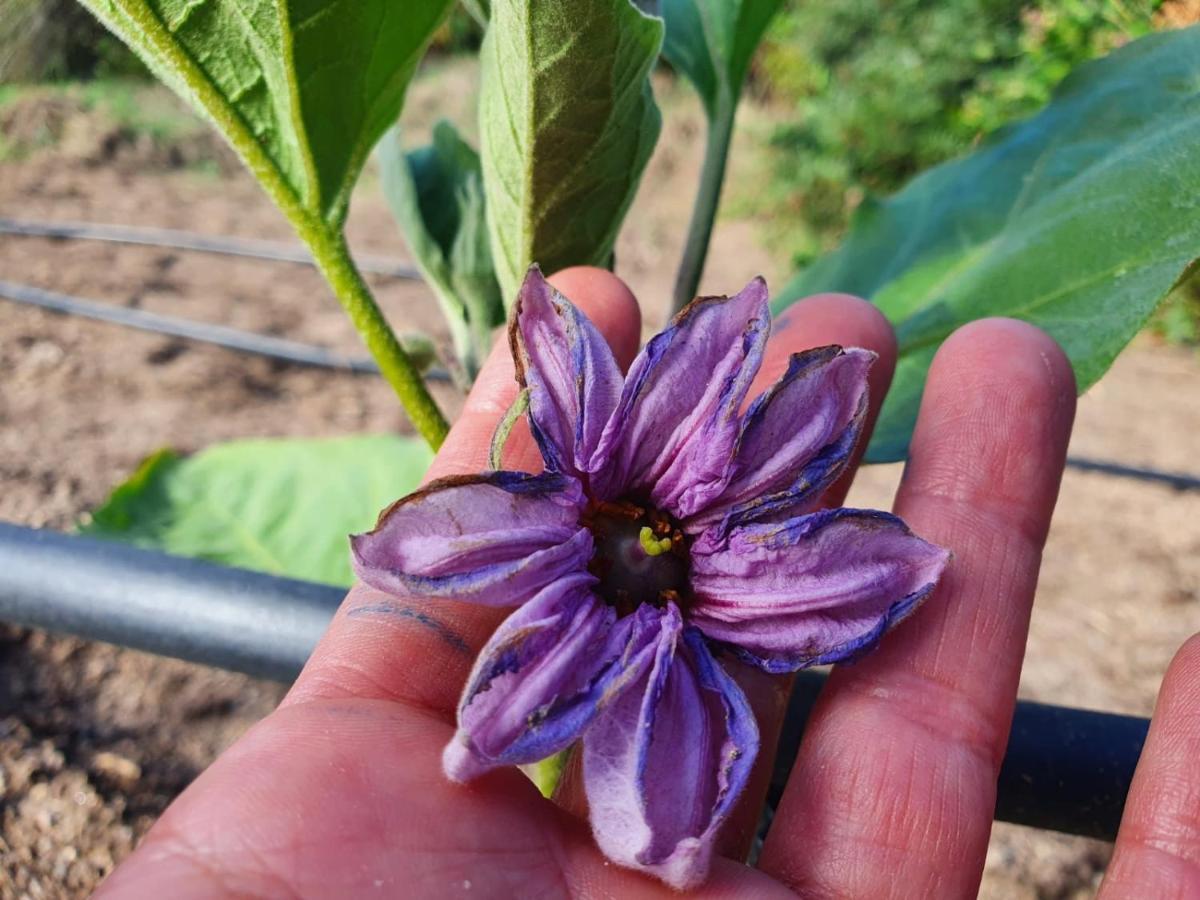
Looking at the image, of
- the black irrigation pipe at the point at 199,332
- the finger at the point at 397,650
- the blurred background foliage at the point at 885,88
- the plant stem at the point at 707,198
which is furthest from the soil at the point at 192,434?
the plant stem at the point at 707,198

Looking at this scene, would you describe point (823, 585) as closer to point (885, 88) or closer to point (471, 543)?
point (471, 543)

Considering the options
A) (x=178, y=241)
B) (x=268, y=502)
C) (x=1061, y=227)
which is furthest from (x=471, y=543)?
(x=178, y=241)

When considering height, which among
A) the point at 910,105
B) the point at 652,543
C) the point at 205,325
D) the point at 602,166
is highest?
the point at 602,166

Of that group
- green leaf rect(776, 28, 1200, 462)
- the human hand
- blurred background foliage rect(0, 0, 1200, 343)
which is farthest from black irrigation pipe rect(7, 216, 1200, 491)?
the human hand

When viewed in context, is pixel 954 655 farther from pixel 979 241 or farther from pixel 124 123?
pixel 124 123

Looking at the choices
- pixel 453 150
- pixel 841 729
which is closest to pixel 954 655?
pixel 841 729

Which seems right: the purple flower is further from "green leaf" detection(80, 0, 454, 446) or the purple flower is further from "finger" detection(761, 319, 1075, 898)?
"green leaf" detection(80, 0, 454, 446)
